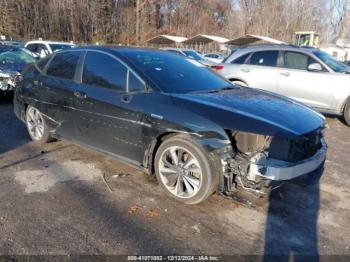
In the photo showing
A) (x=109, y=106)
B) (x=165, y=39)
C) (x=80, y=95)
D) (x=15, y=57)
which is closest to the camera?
(x=109, y=106)

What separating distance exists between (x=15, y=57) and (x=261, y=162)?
9179 mm

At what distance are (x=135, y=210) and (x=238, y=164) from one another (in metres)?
1.19

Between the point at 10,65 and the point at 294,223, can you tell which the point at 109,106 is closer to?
the point at 294,223

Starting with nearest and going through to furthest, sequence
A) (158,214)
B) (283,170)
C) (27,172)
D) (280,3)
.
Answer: (283,170) < (158,214) < (27,172) < (280,3)

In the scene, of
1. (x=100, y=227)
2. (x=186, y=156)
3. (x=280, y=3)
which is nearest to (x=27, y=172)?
(x=100, y=227)

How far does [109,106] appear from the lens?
427cm

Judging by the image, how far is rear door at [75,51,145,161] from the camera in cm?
407

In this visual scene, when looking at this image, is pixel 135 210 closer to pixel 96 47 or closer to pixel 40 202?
pixel 40 202

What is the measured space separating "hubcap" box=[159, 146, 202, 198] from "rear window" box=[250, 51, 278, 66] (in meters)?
5.72

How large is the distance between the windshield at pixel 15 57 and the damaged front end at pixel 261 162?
8.39m

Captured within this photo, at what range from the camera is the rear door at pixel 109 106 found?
4070 millimetres

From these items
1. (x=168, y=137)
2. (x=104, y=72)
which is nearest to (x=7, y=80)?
(x=104, y=72)

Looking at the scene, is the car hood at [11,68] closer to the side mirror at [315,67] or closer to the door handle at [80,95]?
the door handle at [80,95]

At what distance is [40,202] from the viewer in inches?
148
